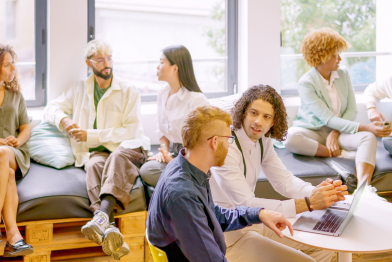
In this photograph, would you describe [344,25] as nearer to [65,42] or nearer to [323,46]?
[323,46]

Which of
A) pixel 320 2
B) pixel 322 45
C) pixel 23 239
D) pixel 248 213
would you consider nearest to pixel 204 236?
pixel 248 213

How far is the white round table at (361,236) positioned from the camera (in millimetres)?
1634

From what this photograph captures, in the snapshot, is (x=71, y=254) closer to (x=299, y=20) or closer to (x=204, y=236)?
(x=204, y=236)

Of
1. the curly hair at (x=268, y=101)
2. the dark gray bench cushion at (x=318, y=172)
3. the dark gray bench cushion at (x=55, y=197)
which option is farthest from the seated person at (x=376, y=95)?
the dark gray bench cushion at (x=55, y=197)

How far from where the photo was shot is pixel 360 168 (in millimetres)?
3152

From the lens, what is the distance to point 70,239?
103 inches

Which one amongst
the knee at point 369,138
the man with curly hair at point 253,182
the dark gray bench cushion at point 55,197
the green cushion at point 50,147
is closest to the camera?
the man with curly hair at point 253,182

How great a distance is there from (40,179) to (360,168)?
2239 mm

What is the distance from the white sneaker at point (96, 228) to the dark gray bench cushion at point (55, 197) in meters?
0.18

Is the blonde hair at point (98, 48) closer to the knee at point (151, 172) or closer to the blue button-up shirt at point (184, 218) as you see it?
the knee at point (151, 172)

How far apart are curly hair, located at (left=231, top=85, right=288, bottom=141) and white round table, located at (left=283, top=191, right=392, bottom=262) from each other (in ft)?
1.82

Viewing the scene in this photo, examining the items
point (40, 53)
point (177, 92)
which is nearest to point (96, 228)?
point (177, 92)

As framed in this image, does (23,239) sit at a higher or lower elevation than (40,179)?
lower

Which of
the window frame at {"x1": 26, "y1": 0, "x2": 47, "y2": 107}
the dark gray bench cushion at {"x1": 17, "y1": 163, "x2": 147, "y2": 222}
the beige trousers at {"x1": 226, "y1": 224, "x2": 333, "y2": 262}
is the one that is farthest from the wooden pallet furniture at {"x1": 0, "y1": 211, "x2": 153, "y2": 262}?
the window frame at {"x1": 26, "y1": 0, "x2": 47, "y2": 107}
